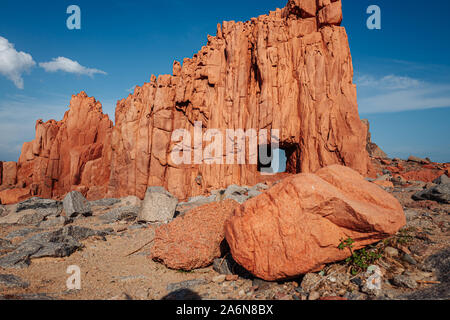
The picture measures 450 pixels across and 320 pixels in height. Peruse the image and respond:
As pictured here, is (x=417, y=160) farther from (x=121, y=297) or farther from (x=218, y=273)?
(x=121, y=297)

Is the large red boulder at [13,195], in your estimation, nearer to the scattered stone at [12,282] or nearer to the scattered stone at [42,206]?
the scattered stone at [42,206]

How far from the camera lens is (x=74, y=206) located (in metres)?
11.6

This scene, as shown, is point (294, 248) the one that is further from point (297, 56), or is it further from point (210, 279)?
point (297, 56)

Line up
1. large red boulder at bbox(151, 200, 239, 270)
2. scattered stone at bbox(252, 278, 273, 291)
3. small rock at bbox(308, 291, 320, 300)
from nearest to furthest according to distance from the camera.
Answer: small rock at bbox(308, 291, 320, 300) < scattered stone at bbox(252, 278, 273, 291) < large red boulder at bbox(151, 200, 239, 270)

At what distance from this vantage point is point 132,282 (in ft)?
15.6

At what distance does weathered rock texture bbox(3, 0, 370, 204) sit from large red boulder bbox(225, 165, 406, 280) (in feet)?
39.4

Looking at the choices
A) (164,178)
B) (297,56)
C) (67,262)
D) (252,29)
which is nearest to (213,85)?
(252,29)

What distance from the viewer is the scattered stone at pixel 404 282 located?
3.42 m

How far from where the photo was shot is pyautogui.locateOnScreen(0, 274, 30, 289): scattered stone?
14.8ft

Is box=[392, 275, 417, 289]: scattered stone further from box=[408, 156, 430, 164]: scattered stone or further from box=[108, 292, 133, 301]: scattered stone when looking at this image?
box=[408, 156, 430, 164]: scattered stone

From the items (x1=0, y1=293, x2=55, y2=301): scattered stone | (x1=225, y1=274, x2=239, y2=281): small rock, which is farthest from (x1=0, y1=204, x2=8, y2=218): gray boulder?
(x1=225, y1=274, x2=239, y2=281): small rock

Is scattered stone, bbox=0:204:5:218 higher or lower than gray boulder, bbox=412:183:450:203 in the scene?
lower

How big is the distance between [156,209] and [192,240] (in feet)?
15.9

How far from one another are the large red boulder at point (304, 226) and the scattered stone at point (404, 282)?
64 centimetres
